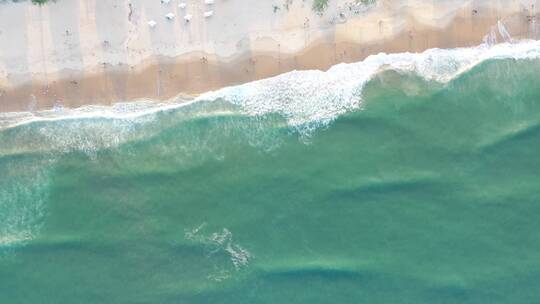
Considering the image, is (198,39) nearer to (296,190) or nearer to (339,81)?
(339,81)

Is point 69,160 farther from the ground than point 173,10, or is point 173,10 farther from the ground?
point 173,10

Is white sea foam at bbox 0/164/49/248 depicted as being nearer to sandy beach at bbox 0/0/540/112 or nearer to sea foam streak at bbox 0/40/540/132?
sea foam streak at bbox 0/40/540/132

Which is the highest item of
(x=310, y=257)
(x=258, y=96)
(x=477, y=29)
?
(x=477, y=29)

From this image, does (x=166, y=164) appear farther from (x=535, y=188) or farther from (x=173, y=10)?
(x=535, y=188)

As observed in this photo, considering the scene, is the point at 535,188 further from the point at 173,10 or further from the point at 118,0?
the point at 118,0

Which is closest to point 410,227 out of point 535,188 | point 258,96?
point 535,188

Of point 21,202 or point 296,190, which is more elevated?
point 21,202

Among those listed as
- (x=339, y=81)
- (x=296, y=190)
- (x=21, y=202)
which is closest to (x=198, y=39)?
(x=339, y=81)
